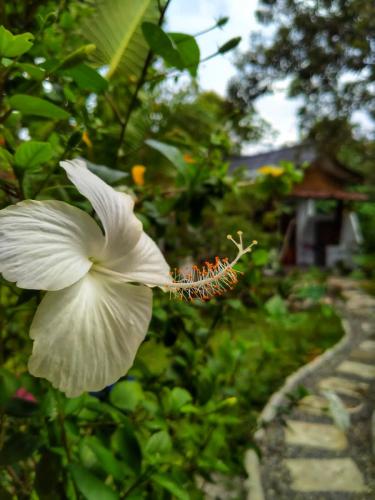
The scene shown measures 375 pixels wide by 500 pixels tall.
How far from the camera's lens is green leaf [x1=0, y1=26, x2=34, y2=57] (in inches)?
16.8

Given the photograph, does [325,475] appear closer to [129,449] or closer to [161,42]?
[129,449]

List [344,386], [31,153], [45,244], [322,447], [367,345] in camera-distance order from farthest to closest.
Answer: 1. [367,345]
2. [344,386]
3. [322,447]
4. [31,153]
5. [45,244]

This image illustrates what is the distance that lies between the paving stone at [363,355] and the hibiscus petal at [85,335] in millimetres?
3807

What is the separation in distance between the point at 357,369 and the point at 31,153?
3.59 metres

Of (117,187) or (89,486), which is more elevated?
(117,187)

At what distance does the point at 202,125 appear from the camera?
297 inches

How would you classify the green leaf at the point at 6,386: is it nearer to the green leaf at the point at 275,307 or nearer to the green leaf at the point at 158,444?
the green leaf at the point at 158,444

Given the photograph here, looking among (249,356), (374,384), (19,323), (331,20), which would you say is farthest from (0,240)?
(331,20)

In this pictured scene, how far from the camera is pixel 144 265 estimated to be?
0.48 m

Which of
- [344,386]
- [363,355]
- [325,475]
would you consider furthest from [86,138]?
[363,355]

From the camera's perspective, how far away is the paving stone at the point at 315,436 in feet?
7.14

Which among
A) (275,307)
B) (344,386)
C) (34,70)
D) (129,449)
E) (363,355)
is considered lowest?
(363,355)

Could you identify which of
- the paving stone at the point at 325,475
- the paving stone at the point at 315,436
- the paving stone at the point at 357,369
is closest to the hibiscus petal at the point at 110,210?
the paving stone at the point at 325,475

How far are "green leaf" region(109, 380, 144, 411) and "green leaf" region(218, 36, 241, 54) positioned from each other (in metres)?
0.61
